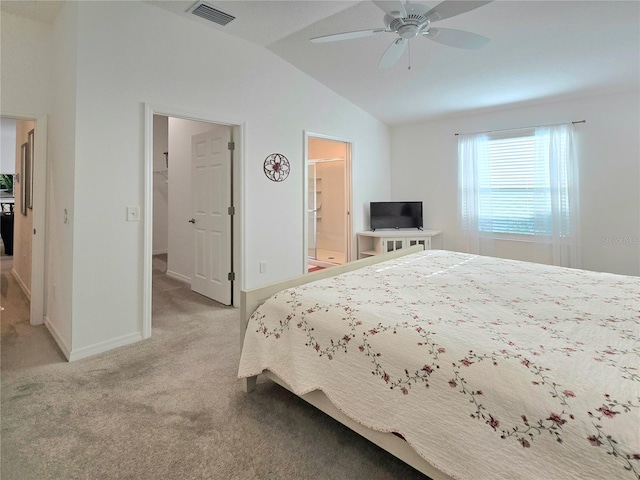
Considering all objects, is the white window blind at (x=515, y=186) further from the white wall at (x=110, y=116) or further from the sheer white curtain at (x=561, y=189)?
the white wall at (x=110, y=116)

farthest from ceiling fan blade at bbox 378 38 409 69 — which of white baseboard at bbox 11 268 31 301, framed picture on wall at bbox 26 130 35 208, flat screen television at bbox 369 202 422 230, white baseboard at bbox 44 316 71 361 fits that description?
white baseboard at bbox 11 268 31 301

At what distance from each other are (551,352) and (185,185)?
4597mm

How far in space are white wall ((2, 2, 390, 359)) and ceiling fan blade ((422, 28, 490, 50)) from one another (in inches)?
76.8

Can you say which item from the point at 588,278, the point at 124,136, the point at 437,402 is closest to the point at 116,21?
the point at 124,136

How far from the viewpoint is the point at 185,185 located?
4727 mm

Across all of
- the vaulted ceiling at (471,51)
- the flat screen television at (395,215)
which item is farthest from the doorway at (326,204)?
the vaulted ceiling at (471,51)

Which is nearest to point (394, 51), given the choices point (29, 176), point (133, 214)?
point (133, 214)

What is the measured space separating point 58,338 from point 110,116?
5.84 ft

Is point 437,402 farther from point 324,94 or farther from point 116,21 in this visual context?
point 324,94

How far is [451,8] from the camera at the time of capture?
6.24 feet

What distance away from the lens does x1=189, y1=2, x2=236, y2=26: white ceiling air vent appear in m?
2.76

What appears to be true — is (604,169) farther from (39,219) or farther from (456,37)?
(39,219)

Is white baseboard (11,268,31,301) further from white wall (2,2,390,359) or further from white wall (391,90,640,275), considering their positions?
white wall (391,90,640,275)

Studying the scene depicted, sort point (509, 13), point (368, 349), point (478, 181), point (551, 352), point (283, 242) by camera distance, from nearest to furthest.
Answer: point (551, 352) → point (368, 349) → point (509, 13) → point (283, 242) → point (478, 181)
